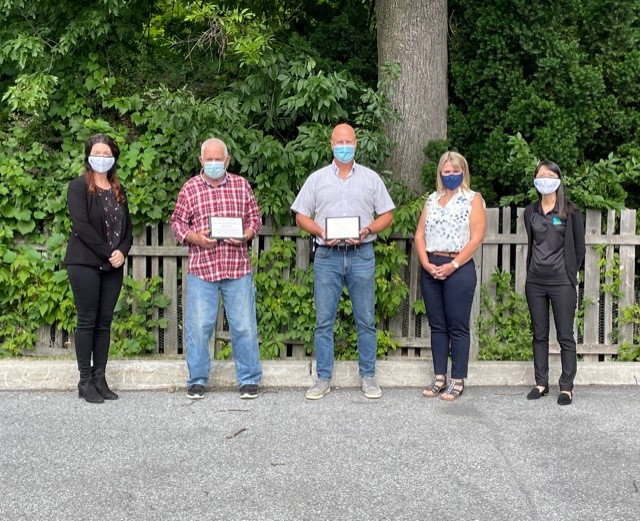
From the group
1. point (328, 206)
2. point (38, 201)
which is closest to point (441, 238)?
point (328, 206)

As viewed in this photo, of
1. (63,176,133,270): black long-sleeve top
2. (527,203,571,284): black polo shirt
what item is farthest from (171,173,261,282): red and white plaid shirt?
(527,203,571,284): black polo shirt

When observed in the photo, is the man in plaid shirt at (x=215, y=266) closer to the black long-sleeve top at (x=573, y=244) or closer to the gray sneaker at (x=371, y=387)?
the gray sneaker at (x=371, y=387)

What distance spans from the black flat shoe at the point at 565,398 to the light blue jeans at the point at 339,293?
135 cm

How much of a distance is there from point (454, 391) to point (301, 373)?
1.20m

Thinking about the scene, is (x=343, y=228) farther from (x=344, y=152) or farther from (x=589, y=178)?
(x=589, y=178)

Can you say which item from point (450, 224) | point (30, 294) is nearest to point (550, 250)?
point (450, 224)

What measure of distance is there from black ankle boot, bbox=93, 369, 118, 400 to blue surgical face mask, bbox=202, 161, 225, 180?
1635 millimetres

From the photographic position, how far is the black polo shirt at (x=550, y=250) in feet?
19.2

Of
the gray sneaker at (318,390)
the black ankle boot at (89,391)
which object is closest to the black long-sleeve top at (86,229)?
the black ankle boot at (89,391)

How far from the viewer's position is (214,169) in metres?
5.85

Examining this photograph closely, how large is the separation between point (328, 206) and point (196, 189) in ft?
3.20

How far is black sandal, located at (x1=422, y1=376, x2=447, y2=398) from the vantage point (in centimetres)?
596

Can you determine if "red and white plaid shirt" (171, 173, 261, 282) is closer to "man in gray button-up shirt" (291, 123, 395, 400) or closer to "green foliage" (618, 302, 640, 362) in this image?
"man in gray button-up shirt" (291, 123, 395, 400)

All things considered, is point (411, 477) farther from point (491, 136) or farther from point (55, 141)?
point (55, 141)
